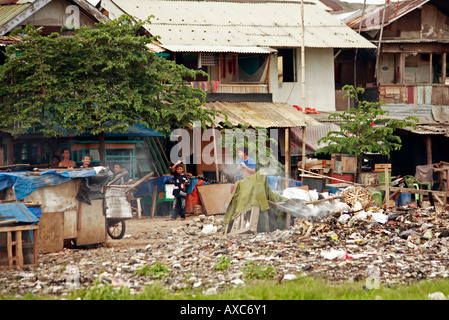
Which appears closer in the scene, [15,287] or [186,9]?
[15,287]

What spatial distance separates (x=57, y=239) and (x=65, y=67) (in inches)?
256

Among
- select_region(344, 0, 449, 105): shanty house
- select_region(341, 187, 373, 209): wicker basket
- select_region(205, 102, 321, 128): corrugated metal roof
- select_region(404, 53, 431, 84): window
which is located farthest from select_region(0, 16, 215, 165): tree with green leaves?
select_region(404, 53, 431, 84): window

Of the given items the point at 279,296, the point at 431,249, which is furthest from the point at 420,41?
the point at 279,296

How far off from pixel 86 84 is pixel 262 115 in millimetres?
6692

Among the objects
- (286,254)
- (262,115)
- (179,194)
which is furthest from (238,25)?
(286,254)

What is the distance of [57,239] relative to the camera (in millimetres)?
11734

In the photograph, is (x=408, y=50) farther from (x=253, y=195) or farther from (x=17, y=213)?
(x=17, y=213)

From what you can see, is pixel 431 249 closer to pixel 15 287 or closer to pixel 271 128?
pixel 15 287

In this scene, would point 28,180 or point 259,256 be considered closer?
point 259,256

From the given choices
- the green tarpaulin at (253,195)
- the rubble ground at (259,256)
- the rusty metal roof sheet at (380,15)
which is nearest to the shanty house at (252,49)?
the rusty metal roof sheet at (380,15)

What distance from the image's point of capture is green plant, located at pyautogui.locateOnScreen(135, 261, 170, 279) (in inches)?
373

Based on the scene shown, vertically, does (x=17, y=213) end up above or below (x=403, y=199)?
above

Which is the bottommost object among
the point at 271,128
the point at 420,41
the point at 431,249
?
the point at 431,249

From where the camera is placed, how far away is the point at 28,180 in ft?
37.4
